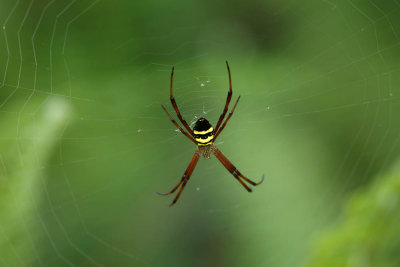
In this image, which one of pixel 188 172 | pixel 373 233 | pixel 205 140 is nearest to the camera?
pixel 373 233

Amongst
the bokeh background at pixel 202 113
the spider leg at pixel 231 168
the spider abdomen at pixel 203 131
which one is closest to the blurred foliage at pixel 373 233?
the bokeh background at pixel 202 113

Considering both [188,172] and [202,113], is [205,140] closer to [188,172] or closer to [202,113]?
[202,113]

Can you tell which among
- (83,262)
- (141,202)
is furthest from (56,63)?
(83,262)

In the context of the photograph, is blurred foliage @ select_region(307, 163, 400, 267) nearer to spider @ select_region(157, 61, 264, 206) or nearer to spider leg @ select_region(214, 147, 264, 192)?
spider @ select_region(157, 61, 264, 206)

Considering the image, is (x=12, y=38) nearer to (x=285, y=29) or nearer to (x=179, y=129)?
(x=179, y=129)

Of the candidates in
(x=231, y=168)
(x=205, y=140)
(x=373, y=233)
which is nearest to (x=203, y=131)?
(x=205, y=140)

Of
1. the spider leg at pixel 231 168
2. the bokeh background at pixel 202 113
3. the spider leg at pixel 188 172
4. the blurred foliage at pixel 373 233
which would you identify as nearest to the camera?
the blurred foliage at pixel 373 233

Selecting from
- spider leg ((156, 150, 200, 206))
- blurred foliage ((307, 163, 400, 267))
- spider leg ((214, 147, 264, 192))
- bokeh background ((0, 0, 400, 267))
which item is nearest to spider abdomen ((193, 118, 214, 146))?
bokeh background ((0, 0, 400, 267))

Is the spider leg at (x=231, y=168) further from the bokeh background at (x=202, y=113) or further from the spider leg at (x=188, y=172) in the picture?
the spider leg at (x=188, y=172)
